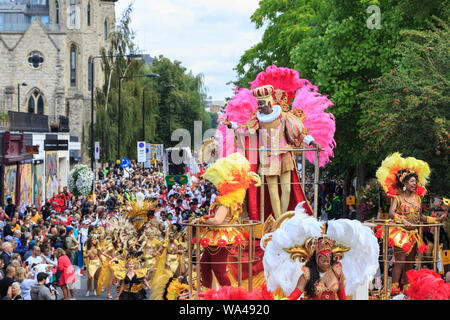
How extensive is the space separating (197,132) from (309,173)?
138ft

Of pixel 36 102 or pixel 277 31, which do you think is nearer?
pixel 277 31

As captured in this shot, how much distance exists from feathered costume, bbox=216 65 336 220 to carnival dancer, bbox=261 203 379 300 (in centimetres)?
488

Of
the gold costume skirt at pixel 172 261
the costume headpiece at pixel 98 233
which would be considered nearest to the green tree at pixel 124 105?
the costume headpiece at pixel 98 233

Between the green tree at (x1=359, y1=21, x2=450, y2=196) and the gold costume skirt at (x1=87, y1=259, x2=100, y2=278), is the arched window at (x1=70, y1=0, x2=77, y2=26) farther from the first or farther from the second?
the green tree at (x1=359, y1=21, x2=450, y2=196)

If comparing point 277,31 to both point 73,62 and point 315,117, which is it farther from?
point 73,62

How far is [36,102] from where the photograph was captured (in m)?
68.4

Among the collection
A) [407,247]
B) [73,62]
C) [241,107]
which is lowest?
[407,247]

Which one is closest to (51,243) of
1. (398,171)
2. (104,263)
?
(104,263)

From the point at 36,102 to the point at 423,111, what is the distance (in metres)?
55.6

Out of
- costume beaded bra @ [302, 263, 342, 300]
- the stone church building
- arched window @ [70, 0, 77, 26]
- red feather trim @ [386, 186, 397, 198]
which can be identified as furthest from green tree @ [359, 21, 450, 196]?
arched window @ [70, 0, 77, 26]

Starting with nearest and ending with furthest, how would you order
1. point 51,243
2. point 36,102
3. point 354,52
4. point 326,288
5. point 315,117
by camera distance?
point 326,288 < point 315,117 < point 51,243 < point 354,52 < point 36,102

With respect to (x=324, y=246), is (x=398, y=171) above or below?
above

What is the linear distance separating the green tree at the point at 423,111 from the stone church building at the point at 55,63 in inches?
1981
